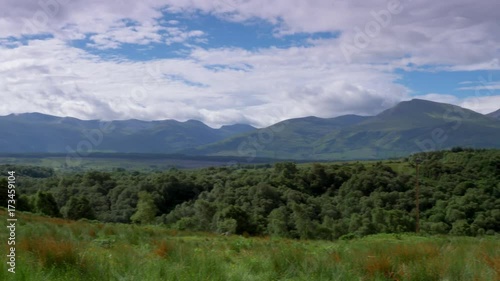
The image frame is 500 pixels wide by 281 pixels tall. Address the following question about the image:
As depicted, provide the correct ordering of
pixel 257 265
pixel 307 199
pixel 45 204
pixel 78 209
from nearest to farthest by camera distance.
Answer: pixel 257 265, pixel 45 204, pixel 78 209, pixel 307 199

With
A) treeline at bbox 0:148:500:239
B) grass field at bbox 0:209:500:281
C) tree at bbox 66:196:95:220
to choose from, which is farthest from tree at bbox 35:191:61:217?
grass field at bbox 0:209:500:281

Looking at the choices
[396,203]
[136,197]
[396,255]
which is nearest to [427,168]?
[396,203]

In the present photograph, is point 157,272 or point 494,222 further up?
point 157,272

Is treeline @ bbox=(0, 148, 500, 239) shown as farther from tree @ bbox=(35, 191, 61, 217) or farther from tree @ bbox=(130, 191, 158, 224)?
tree @ bbox=(35, 191, 61, 217)

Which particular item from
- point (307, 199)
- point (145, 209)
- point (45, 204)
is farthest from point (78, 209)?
point (307, 199)

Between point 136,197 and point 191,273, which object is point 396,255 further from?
point 136,197

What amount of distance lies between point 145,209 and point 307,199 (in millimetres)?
30853

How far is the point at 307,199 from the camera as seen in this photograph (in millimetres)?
91250

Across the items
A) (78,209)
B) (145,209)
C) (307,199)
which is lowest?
→ (145,209)

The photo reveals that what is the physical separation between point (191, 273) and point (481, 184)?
102 metres

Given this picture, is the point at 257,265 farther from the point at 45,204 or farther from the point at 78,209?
the point at 78,209

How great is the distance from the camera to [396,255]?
9.11 metres

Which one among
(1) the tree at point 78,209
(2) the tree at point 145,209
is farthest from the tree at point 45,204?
(2) the tree at point 145,209

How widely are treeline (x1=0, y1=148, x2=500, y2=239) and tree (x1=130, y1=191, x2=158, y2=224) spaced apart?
0.19 metres
